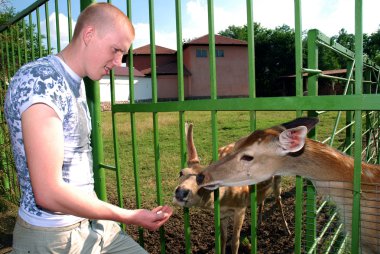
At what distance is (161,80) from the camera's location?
138 feet

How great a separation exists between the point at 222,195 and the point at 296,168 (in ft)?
6.24

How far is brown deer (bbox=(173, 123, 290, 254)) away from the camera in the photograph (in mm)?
3758

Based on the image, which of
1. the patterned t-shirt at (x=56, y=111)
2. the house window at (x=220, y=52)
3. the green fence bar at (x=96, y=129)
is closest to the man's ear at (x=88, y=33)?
the patterned t-shirt at (x=56, y=111)

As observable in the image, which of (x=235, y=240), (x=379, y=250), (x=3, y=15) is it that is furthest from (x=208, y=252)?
(x=3, y=15)

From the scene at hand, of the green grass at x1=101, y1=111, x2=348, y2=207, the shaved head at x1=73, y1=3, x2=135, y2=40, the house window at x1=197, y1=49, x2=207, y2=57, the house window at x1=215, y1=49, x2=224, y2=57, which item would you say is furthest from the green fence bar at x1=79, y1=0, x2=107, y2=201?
the house window at x1=197, y1=49, x2=207, y2=57

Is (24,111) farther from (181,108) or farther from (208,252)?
(208,252)

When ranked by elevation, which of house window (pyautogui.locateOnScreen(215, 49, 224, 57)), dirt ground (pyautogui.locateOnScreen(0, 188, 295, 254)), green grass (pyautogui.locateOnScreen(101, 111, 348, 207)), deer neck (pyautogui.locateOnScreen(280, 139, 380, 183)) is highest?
house window (pyautogui.locateOnScreen(215, 49, 224, 57))

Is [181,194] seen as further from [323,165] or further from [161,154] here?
[161,154]

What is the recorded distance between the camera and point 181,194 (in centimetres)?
370

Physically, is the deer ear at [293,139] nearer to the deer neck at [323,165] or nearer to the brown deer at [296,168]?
the brown deer at [296,168]

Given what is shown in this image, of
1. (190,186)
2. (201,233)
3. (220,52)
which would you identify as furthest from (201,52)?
(190,186)

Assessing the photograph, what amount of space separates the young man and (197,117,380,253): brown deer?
765 mm

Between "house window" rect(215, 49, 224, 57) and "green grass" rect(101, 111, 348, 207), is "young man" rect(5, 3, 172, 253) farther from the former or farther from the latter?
"house window" rect(215, 49, 224, 57)

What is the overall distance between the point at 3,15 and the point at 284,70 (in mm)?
39616
